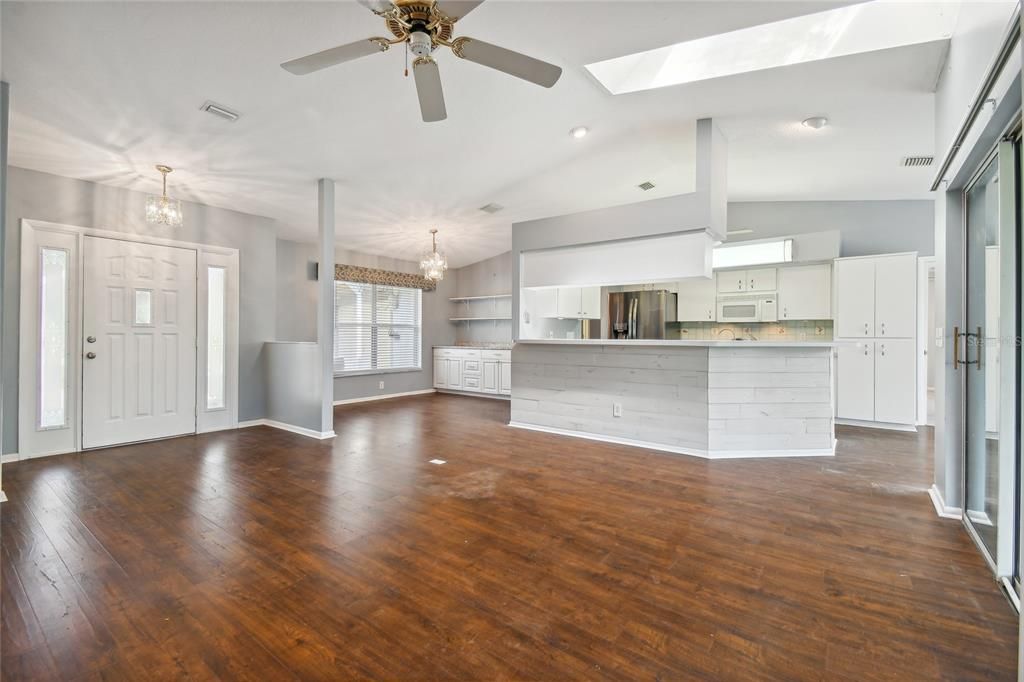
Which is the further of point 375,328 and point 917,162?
point 375,328

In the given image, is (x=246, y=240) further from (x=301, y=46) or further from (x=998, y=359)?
(x=998, y=359)

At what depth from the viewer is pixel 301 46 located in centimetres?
262

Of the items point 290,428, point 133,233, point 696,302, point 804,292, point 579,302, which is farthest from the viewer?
point 579,302

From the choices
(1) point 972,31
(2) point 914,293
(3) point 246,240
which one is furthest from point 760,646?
(3) point 246,240

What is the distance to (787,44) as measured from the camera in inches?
121

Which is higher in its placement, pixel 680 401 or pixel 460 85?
pixel 460 85

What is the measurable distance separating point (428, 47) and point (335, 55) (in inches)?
18.8

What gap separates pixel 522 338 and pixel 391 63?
131 inches

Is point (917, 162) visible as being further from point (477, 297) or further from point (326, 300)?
point (477, 297)

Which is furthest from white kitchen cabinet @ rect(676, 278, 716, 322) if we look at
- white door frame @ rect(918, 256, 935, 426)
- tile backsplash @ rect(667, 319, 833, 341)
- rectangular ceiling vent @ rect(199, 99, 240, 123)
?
rectangular ceiling vent @ rect(199, 99, 240, 123)

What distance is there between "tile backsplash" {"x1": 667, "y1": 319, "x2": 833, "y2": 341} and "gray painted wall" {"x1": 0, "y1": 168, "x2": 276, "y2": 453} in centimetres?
580

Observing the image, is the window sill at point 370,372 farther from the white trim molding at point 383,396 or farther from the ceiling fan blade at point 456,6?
the ceiling fan blade at point 456,6

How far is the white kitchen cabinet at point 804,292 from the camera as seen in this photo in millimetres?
5766

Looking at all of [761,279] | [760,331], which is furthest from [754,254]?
[760,331]
